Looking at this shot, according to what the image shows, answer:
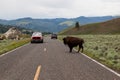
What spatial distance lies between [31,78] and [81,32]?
16899 cm

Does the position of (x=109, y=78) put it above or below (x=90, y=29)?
above

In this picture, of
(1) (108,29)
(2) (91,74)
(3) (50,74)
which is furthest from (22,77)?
(1) (108,29)

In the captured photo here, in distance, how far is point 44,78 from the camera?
10.7 m

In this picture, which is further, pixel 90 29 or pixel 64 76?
pixel 90 29

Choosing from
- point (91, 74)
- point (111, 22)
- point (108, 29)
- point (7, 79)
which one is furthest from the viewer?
point (111, 22)

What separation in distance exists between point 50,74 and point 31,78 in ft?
4.09

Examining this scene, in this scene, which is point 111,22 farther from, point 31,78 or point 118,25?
point 31,78

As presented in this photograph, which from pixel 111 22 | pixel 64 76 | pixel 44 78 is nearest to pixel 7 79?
pixel 44 78

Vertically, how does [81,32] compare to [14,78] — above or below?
below

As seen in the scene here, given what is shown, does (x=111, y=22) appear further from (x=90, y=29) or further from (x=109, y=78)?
(x=109, y=78)

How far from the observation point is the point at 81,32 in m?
179

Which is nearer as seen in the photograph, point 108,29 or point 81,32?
point 108,29

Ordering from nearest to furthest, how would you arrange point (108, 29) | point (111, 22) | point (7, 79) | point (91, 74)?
point (7, 79), point (91, 74), point (108, 29), point (111, 22)

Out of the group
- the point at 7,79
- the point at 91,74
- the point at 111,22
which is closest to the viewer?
the point at 7,79
